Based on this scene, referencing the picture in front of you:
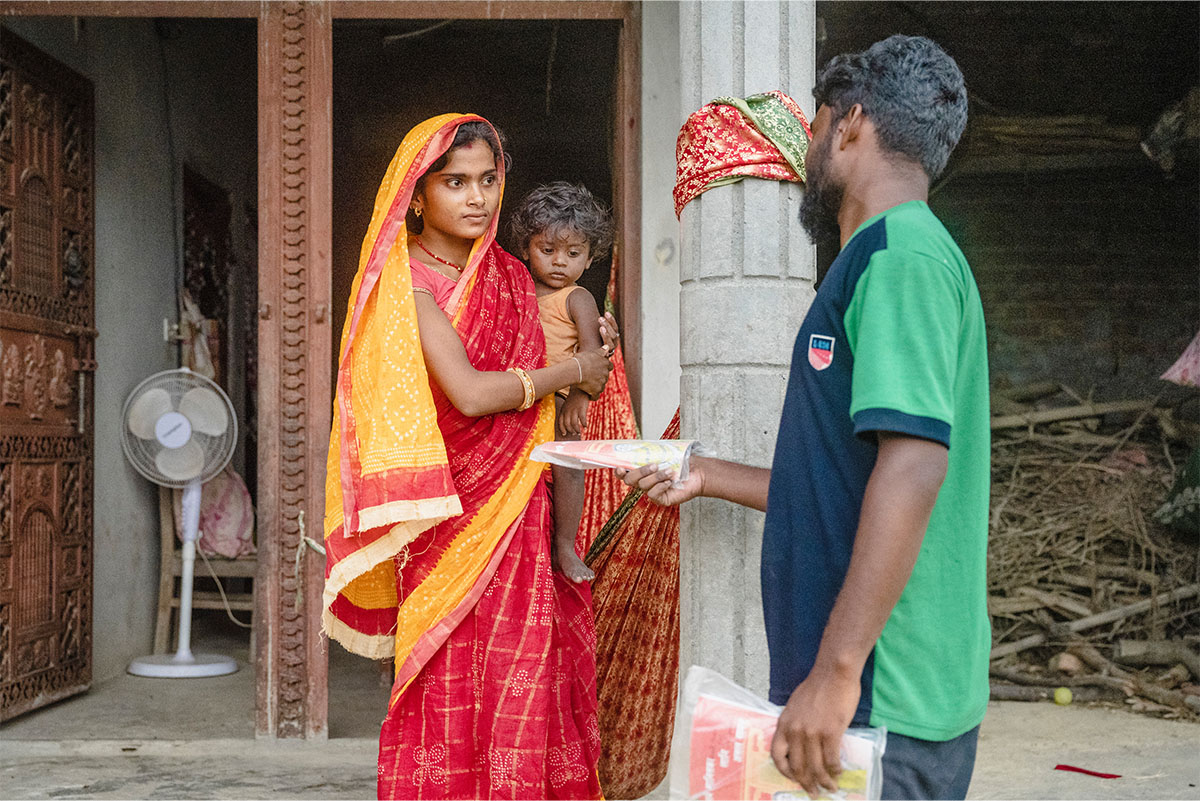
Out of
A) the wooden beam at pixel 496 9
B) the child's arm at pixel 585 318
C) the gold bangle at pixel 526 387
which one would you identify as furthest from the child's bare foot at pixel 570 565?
the wooden beam at pixel 496 9

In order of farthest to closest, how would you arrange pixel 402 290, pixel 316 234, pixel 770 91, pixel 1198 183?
pixel 1198 183 < pixel 316 234 < pixel 402 290 < pixel 770 91

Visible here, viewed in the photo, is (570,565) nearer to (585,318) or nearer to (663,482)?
(585,318)

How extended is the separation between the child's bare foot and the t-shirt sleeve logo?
1325 millimetres

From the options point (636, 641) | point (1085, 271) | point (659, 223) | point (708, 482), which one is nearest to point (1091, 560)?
point (1085, 271)

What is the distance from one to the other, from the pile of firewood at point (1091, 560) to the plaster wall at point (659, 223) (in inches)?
90.4

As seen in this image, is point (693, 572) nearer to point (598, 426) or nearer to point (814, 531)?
point (814, 531)

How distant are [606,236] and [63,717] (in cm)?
300

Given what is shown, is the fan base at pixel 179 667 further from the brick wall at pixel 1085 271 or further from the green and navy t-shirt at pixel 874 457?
the brick wall at pixel 1085 271

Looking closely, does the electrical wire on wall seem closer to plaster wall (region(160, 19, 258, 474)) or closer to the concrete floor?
plaster wall (region(160, 19, 258, 474))

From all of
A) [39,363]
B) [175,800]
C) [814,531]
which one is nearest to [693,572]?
[814,531]

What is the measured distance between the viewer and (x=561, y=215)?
9.71 ft

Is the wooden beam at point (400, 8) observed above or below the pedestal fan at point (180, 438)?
above

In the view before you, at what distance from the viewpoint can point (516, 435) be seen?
255cm

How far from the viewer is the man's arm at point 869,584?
1.30 metres
